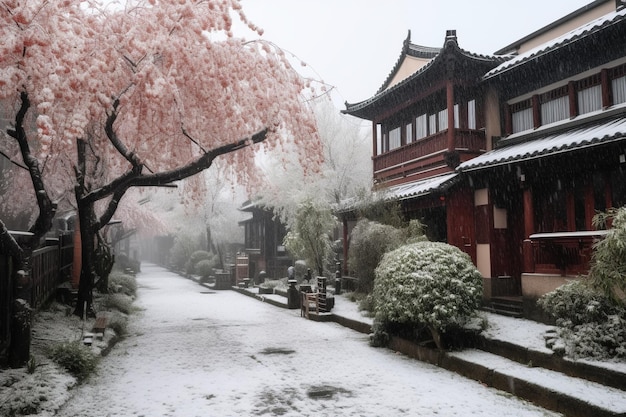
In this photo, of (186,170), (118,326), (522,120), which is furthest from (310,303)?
(522,120)

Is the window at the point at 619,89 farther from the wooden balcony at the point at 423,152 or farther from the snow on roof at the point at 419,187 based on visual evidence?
the snow on roof at the point at 419,187

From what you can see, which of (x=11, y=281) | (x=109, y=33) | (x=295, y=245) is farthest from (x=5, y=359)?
(x=295, y=245)

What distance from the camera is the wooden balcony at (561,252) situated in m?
10.7

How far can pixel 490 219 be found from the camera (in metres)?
14.6

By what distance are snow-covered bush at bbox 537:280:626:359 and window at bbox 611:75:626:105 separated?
19.2 feet

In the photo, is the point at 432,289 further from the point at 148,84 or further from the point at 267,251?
the point at 267,251

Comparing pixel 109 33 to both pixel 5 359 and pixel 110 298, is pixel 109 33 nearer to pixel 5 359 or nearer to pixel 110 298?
pixel 5 359

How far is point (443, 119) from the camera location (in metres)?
17.3

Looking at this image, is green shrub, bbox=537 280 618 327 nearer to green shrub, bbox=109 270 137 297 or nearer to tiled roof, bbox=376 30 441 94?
tiled roof, bbox=376 30 441 94

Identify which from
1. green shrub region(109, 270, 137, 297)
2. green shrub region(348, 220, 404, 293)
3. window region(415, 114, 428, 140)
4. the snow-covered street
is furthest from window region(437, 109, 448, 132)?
green shrub region(109, 270, 137, 297)

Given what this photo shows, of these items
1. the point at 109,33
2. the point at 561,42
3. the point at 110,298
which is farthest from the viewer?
the point at 110,298

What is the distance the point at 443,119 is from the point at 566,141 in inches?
247

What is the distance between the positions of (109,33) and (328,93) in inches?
182

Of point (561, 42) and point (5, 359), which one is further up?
point (561, 42)
